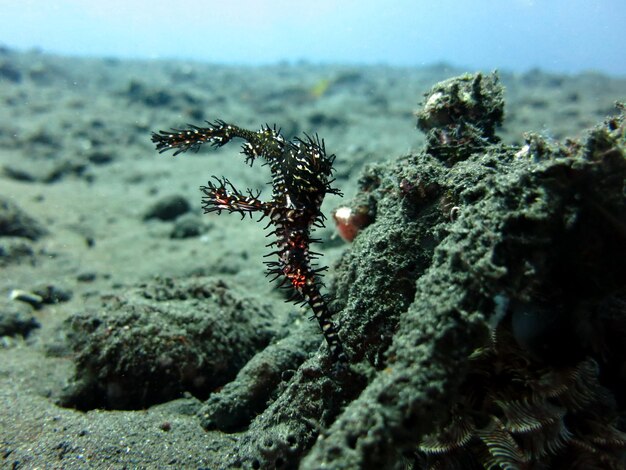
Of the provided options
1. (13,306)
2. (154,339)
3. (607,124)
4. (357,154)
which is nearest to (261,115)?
(357,154)

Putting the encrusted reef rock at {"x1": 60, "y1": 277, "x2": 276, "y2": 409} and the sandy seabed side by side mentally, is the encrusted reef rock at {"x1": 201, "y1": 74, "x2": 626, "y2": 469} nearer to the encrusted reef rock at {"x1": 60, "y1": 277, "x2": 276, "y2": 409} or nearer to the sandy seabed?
the sandy seabed

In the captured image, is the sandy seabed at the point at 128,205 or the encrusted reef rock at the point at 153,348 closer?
the sandy seabed at the point at 128,205

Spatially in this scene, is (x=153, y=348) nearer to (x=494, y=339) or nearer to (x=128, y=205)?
(x=494, y=339)

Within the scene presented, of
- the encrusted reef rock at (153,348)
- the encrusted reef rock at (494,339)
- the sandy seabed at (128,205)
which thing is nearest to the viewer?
the encrusted reef rock at (494,339)

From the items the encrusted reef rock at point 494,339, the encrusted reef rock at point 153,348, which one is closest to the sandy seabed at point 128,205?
the encrusted reef rock at point 153,348

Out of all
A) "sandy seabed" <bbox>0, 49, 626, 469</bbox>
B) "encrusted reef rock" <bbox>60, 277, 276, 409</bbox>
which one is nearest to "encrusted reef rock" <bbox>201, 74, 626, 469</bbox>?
"sandy seabed" <bbox>0, 49, 626, 469</bbox>

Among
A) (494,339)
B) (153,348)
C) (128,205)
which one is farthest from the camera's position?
(128,205)

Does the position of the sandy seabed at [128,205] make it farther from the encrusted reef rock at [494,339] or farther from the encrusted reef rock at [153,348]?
the encrusted reef rock at [494,339]

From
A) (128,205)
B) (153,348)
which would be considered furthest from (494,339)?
(128,205)
